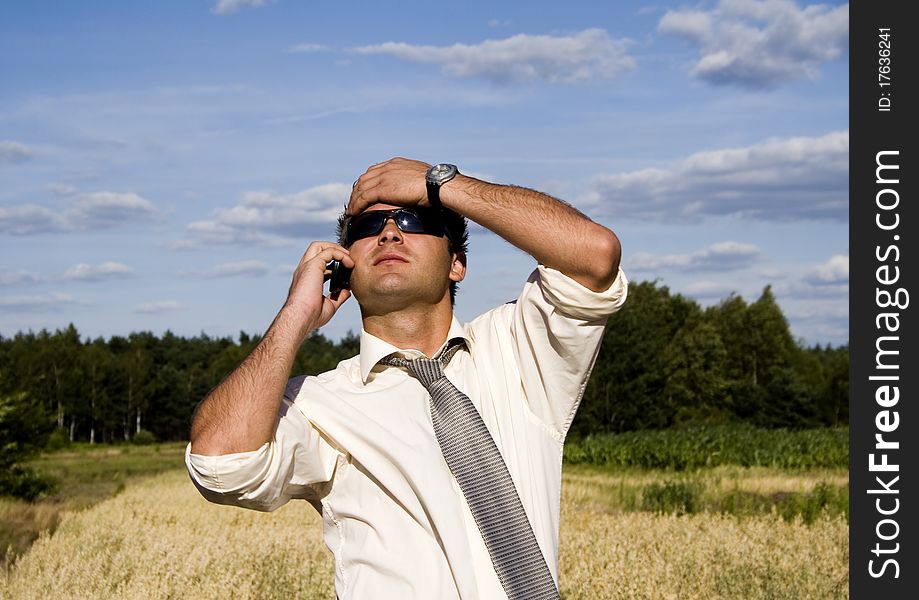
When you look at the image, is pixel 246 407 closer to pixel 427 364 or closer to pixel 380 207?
pixel 427 364

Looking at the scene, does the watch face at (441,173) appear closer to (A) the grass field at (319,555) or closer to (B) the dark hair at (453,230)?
(B) the dark hair at (453,230)

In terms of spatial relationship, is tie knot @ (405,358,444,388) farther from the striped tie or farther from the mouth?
the mouth

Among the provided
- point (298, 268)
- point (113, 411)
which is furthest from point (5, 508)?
point (113, 411)

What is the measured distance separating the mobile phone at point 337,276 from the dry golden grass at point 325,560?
4682 mm

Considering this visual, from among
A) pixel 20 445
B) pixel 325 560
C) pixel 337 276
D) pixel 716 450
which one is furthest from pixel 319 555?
pixel 716 450

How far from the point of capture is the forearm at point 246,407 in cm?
338

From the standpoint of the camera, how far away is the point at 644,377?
62500mm

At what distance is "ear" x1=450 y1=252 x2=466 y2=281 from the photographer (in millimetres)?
4061

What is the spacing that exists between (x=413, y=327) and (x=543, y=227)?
24.6 inches

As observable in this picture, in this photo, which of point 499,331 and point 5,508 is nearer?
point 499,331

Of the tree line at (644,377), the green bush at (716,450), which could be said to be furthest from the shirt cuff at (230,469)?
the tree line at (644,377)

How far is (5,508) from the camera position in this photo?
52.6 feet

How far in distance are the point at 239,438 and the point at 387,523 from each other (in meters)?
0.54

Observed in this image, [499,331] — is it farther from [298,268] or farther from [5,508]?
[5,508]
